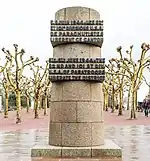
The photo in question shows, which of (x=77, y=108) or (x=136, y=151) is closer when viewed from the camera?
(x=77, y=108)

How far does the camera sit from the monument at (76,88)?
916 cm

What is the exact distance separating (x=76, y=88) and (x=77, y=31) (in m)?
1.53

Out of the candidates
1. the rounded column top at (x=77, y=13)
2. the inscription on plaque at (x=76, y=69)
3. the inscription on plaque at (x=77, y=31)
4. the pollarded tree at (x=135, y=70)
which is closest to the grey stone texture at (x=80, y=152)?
the inscription on plaque at (x=76, y=69)

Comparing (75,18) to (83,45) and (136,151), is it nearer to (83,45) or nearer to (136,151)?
(83,45)

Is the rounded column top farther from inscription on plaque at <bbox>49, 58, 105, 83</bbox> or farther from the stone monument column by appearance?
inscription on plaque at <bbox>49, 58, 105, 83</bbox>

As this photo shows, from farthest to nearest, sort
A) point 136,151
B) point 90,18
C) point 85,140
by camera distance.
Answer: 1. point 136,151
2. point 90,18
3. point 85,140

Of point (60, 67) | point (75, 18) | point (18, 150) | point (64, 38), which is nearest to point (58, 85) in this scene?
point (60, 67)

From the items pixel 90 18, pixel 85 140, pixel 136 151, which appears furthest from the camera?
pixel 136 151

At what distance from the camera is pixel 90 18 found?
32.6ft

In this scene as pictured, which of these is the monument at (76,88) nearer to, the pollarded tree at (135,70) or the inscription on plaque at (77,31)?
the inscription on plaque at (77,31)

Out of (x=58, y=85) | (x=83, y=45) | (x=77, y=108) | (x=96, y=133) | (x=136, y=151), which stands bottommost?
(x=136, y=151)

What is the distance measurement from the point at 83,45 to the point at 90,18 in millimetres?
790

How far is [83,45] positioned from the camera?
9.80m

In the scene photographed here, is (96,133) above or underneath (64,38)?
underneath
